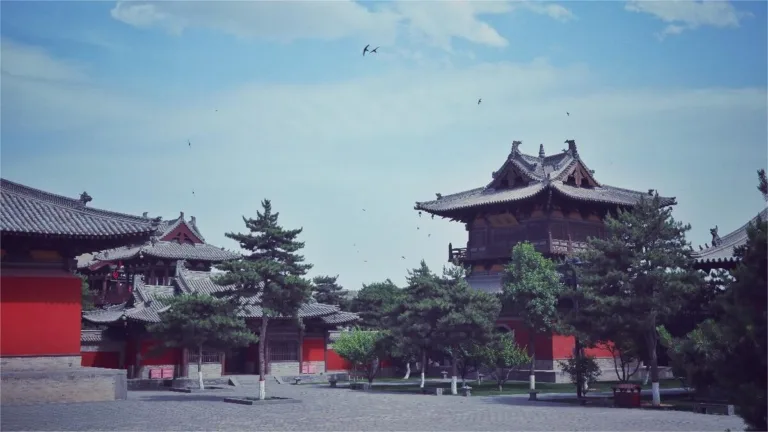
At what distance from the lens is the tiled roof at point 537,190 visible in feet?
134

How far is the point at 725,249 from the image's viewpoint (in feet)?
97.0

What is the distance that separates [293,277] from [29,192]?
969 centimetres

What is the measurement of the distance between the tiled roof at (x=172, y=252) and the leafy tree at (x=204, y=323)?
1725 cm

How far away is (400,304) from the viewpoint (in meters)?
33.0

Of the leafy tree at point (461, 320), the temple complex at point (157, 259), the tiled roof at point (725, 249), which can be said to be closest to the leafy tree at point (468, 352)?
the leafy tree at point (461, 320)

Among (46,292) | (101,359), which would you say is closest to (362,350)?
(101,359)

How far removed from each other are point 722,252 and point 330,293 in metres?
41.9

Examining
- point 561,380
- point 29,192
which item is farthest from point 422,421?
point 561,380

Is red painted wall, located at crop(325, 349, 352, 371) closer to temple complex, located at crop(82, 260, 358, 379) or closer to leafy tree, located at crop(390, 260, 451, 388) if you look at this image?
temple complex, located at crop(82, 260, 358, 379)

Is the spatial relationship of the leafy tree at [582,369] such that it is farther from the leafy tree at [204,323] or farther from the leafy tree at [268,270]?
the leafy tree at [204,323]

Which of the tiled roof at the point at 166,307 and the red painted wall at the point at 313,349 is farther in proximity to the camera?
the red painted wall at the point at 313,349

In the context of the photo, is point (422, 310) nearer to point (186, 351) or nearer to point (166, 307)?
point (186, 351)

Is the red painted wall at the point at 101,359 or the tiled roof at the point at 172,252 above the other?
the tiled roof at the point at 172,252

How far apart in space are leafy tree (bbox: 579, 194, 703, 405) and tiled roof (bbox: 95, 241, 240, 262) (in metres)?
32.5
